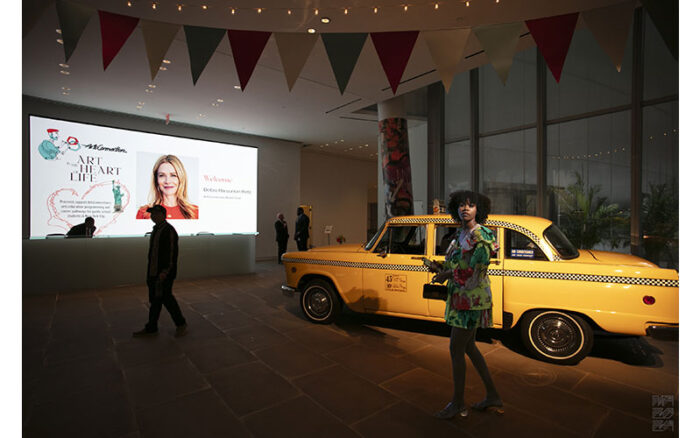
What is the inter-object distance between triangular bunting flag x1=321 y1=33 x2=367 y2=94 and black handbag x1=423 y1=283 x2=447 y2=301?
380cm

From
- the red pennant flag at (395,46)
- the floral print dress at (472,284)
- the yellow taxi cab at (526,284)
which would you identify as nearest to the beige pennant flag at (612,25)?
the red pennant flag at (395,46)

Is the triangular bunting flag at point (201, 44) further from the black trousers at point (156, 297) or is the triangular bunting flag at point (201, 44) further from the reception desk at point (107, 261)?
the reception desk at point (107, 261)

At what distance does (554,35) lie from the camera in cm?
483

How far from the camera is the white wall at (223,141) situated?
26.1 feet

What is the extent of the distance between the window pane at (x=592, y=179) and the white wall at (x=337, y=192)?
34.0 feet

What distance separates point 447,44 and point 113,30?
5040 millimetres

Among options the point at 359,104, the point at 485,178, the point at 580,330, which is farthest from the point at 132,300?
the point at 485,178

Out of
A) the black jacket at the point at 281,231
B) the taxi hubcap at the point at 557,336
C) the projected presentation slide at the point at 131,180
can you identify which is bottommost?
the taxi hubcap at the point at 557,336

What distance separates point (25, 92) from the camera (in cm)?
772

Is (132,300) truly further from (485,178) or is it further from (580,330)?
(485,178)

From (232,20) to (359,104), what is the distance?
14.2ft

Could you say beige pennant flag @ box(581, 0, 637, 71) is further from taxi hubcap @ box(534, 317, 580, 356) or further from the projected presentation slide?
the projected presentation slide

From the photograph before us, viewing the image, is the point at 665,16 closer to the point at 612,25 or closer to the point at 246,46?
the point at 612,25

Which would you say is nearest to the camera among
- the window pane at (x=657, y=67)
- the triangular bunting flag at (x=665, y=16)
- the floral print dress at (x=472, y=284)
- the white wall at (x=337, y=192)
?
the floral print dress at (x=472, y=284)
